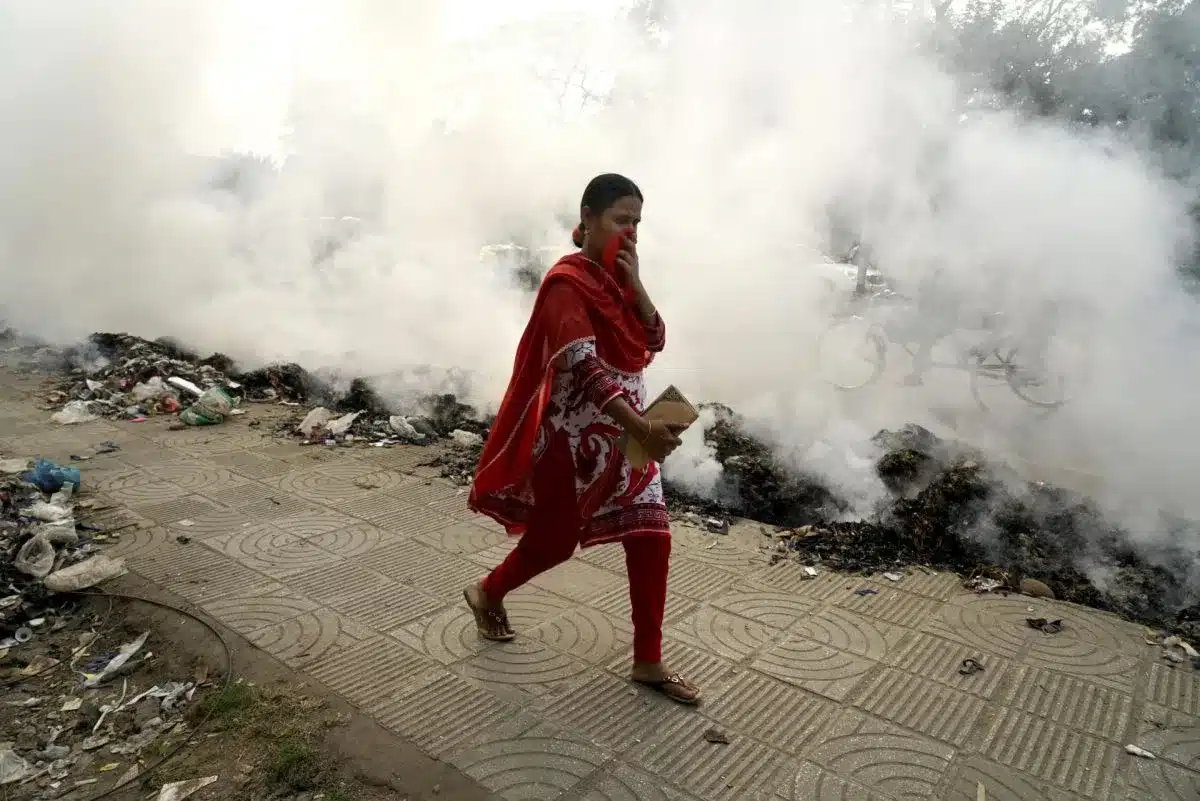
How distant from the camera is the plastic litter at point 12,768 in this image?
2254mm

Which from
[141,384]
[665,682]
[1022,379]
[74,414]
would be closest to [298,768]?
[665,682]

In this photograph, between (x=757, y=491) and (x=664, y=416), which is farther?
(x=757, y=491)

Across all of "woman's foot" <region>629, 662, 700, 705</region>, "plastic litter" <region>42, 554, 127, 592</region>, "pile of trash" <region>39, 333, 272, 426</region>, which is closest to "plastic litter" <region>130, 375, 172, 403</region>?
"pile of trash" <region>39, 333, 272, 426</region>

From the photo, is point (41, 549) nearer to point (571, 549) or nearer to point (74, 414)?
point (571, 549)

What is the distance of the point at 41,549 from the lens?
3410mm

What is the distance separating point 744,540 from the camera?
3.99 m

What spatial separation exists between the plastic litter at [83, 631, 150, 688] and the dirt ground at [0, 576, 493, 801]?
19 millimetres

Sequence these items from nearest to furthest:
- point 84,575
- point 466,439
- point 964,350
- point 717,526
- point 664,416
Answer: point 664,416 < point 84,575 < point 717,526 < point 466,439 < point 964,350

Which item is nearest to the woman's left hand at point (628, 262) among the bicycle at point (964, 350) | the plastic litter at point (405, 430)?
the plastic litter at point (405, 430)

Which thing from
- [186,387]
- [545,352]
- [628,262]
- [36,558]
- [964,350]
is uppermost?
[628,262]

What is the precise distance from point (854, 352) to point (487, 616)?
17.2 ft

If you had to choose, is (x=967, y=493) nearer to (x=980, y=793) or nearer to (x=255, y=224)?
(x=980, y=793)

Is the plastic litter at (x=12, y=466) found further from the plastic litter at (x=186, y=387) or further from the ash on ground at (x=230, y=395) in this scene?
the plastic litter at (x=186, y=387)

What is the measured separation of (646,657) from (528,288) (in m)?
5.14
